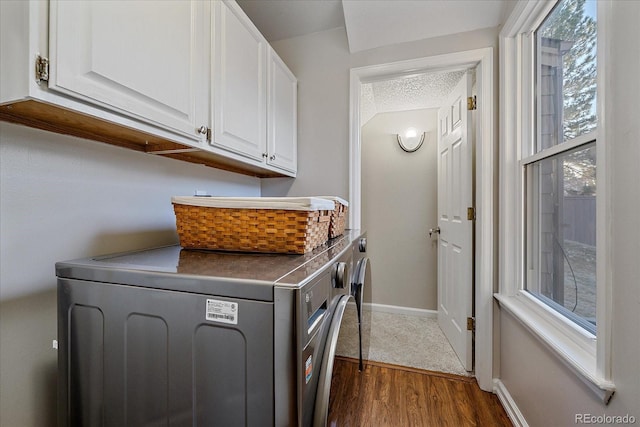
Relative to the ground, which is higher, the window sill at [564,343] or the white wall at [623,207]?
the white wall at [623,207]

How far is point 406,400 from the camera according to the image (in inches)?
59.1

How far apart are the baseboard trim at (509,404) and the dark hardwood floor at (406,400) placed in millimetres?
30

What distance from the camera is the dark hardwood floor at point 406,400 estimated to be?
4.47 ft

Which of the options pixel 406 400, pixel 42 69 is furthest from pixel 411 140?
pixel 42 69

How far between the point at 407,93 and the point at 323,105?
881 mm

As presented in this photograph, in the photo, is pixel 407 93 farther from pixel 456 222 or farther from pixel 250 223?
pixel 250 223

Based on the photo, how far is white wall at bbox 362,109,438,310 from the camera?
269 centimetres

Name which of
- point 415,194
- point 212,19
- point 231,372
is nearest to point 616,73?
point 231,372

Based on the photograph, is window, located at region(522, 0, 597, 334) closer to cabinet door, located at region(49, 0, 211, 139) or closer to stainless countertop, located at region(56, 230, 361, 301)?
stainless countertop, located at region(56, 230, 361, 301)

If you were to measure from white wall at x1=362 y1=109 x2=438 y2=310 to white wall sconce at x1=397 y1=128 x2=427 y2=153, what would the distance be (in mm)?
43

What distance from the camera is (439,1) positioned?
158 cm

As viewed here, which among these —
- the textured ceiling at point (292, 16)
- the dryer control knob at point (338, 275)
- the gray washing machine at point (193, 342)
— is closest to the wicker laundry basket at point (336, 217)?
the dryer control knob at point (338, 275)

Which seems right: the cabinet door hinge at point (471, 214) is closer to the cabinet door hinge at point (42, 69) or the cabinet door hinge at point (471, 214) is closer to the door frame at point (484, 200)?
the door frame at point (484, 200)

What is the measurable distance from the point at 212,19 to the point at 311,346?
1.29m
